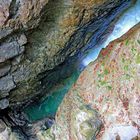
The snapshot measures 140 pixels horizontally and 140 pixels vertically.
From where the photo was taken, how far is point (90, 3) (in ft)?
11.4

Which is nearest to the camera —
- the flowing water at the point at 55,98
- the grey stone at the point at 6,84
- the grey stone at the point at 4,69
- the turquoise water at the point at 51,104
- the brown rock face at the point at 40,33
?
the brown rock face at the point at 40,33

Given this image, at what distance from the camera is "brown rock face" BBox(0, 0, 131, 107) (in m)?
3.25

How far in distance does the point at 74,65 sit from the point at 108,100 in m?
1.07

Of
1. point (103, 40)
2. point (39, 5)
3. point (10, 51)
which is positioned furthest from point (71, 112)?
point (39, 5)

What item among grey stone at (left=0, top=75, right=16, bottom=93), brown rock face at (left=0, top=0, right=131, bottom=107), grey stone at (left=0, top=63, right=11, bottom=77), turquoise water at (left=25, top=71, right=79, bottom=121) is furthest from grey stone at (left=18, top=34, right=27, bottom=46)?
turquoise water at (left=25, top=71, right=79, bottom=121)

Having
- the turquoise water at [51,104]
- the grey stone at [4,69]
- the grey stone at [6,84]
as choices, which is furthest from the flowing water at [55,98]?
the grey stone at [4,69]

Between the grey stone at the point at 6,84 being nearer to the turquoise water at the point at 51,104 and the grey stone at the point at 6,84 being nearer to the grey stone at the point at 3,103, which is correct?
the grey stone at the point at 3,103

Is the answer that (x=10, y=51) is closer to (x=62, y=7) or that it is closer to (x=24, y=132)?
(x=62, y=7)

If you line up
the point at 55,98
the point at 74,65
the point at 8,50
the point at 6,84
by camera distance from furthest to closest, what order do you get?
the point at 55,98, the point at 74,65, the point at 6,84, the point at 8,50

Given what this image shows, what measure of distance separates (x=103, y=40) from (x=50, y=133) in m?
1.60

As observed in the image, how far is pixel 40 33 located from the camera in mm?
3705

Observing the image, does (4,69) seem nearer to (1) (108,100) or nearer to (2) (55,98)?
(1) (108,100)

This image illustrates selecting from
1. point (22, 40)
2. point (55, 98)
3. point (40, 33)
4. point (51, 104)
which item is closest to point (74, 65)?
point (55, 98)

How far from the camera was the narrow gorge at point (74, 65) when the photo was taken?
3.47 m
